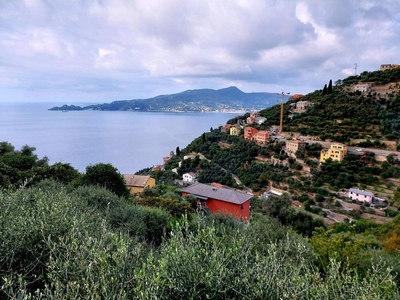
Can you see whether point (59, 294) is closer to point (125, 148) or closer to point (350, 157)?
point (350, 157)

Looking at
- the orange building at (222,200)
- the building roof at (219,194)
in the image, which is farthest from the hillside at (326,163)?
the building roof at (219,194)

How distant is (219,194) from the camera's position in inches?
589

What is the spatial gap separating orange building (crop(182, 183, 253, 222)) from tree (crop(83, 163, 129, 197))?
5248mm

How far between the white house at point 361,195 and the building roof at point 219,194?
11694 mm

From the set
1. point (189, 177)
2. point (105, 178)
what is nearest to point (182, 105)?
point (189, 177)

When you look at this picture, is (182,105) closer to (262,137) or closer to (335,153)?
(262,137)

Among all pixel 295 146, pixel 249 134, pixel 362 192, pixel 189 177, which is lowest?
pixel 189 177

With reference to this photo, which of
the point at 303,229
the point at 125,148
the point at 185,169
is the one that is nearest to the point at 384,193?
the point at 303,229

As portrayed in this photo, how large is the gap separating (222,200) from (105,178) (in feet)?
23.1

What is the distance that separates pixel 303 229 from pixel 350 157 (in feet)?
51.1

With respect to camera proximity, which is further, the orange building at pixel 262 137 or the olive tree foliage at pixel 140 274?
the orange building at pixel 262 137

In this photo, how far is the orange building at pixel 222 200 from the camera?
13.9 meters

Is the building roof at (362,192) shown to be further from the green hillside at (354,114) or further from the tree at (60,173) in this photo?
the tree at (60,173)

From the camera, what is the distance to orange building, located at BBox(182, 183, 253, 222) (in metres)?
13.9
